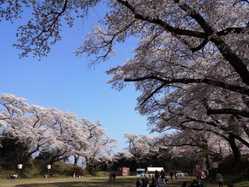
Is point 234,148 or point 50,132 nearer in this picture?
point 234,148

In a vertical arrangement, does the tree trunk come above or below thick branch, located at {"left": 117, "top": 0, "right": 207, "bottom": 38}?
above

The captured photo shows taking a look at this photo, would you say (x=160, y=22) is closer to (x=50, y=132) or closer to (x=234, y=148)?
(x=234, y=148)

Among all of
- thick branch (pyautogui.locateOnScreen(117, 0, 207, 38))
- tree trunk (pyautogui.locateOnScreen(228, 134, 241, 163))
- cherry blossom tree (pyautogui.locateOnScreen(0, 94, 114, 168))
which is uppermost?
cherry blossom tree (pyautogui.locateOnScreen(0, 94, 114, 168))

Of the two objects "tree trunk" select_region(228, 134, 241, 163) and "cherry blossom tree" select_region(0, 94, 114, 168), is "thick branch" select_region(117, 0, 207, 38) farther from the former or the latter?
"cherry blossom tree" select_region(0, 94, 114, 168)

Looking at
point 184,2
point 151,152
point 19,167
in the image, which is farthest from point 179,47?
point 151,152

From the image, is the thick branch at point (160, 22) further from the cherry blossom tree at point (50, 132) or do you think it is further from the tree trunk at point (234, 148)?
the cherry blossom tree at point (50, 132)

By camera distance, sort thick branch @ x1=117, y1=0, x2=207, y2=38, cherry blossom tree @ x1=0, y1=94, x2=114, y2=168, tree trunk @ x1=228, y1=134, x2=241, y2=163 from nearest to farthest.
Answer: thick branch @ x1=117, y1=0, x2=207, y2=38, tree trunk @ x1=228, y1=134, x2=241, y2=163, cherry blossom tree @ x1=0, y1=94, x2=114, y2=168

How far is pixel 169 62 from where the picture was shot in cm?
1944

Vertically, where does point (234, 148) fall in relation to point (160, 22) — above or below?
above

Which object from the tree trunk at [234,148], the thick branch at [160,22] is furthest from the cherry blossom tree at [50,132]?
the thick branch at [160,22]

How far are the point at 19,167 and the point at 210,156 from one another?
2251 centimetres

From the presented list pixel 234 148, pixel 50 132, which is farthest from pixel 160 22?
pixel 50 132

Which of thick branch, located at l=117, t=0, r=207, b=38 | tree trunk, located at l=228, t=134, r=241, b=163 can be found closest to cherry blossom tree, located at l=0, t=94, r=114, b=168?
tree trunk, located at l=228, t=134, r=241, b=163

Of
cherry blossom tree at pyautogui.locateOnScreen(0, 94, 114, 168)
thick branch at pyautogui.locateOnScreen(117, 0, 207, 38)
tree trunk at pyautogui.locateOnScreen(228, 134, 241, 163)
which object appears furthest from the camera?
cherry blossom tree at pyautogui.locateOnScreen(0, 94, 114, 168)
